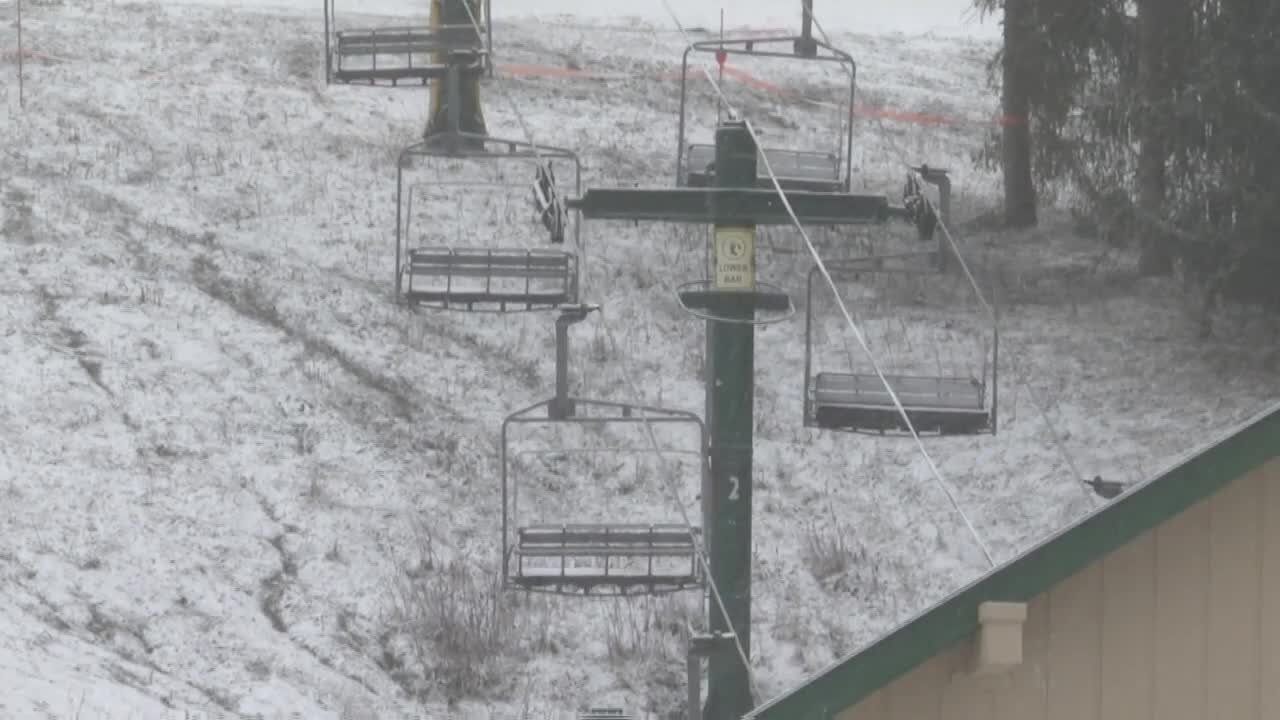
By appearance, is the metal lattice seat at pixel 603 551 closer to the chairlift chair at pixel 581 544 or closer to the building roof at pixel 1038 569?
the chairlift chair at pixel 581 544

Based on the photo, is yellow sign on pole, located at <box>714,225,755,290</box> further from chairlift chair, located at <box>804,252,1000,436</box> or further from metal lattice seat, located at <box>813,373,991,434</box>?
metal lattice seat, located at <box>813,373,991,434</box>

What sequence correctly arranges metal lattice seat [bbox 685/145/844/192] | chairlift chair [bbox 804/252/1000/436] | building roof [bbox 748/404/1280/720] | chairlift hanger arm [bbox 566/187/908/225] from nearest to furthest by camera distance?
building roof [bbox 748/404/1280/720]
chairlift hanger arm [bbox 566/187/908/225]
chairlift chair [bbox 804/252/1000/436]
metal lattice seat [bbox 685/145/844/192]

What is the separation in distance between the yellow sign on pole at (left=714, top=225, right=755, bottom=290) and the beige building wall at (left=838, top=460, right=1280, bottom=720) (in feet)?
18.3

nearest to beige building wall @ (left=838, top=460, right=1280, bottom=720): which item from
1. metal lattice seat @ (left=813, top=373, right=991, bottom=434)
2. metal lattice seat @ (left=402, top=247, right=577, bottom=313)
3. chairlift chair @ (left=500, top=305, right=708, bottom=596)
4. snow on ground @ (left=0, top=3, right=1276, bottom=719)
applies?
chairlift chair @ (left=500, top=305, right=708, bottom=596)

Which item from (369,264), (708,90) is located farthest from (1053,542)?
(708,90)

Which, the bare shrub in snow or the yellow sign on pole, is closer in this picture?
the yellow sign on pole

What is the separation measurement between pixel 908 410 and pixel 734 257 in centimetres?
136

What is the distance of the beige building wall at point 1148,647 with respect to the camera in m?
8.01

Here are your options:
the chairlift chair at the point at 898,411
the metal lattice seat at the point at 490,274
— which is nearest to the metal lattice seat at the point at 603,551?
the chairlift chair at the point at 898,411

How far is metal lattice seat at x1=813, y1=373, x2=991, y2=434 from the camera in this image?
13.5m

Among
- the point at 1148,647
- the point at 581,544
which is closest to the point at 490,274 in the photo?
the point at 581,544

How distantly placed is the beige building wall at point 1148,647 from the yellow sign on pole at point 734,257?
219 inches

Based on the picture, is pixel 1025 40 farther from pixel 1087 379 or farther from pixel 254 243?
pixel 254 243

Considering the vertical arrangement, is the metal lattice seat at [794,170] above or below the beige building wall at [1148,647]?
above
